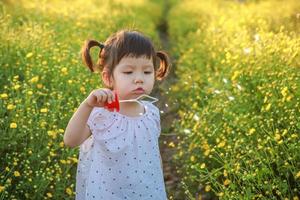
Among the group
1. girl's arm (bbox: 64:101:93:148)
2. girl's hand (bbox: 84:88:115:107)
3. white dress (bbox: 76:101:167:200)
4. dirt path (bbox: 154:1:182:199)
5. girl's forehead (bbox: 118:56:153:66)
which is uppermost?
girl's forehead (bbox: 118:56:153:66)

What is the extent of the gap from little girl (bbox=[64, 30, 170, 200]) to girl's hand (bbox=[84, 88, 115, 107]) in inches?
6.5

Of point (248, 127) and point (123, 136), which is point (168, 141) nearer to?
point (248, 127)

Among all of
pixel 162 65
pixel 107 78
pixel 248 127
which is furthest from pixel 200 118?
pixel 107 78

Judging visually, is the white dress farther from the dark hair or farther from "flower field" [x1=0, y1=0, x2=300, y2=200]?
"flower field" [x1=0, y1=0, x2=300, y2=200]

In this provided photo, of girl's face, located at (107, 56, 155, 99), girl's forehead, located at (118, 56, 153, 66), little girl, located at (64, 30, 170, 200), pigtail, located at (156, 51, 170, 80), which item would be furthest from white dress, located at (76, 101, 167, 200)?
pigtail, located at (156, 51, 170, 80)

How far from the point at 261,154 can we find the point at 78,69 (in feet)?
6.88

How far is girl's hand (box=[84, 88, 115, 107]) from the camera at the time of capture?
2592 millimetres

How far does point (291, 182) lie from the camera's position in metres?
3.63

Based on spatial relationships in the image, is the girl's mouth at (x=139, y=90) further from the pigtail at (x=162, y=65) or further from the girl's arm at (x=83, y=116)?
the pigtail at (x=162, y=65)

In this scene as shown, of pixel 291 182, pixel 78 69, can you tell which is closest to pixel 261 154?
pixel 291 182

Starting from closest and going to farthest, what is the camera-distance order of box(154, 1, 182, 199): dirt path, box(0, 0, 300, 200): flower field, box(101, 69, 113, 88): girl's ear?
1. box(101, 69, 113, 88): girl's ear
2. box(0, 0, 300, 200): flower field
3. box(154, 1, 182, 199): dirt path

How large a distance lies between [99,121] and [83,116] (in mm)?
166

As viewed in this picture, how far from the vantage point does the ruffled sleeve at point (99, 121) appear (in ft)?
9.35

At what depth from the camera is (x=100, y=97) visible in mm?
2586
